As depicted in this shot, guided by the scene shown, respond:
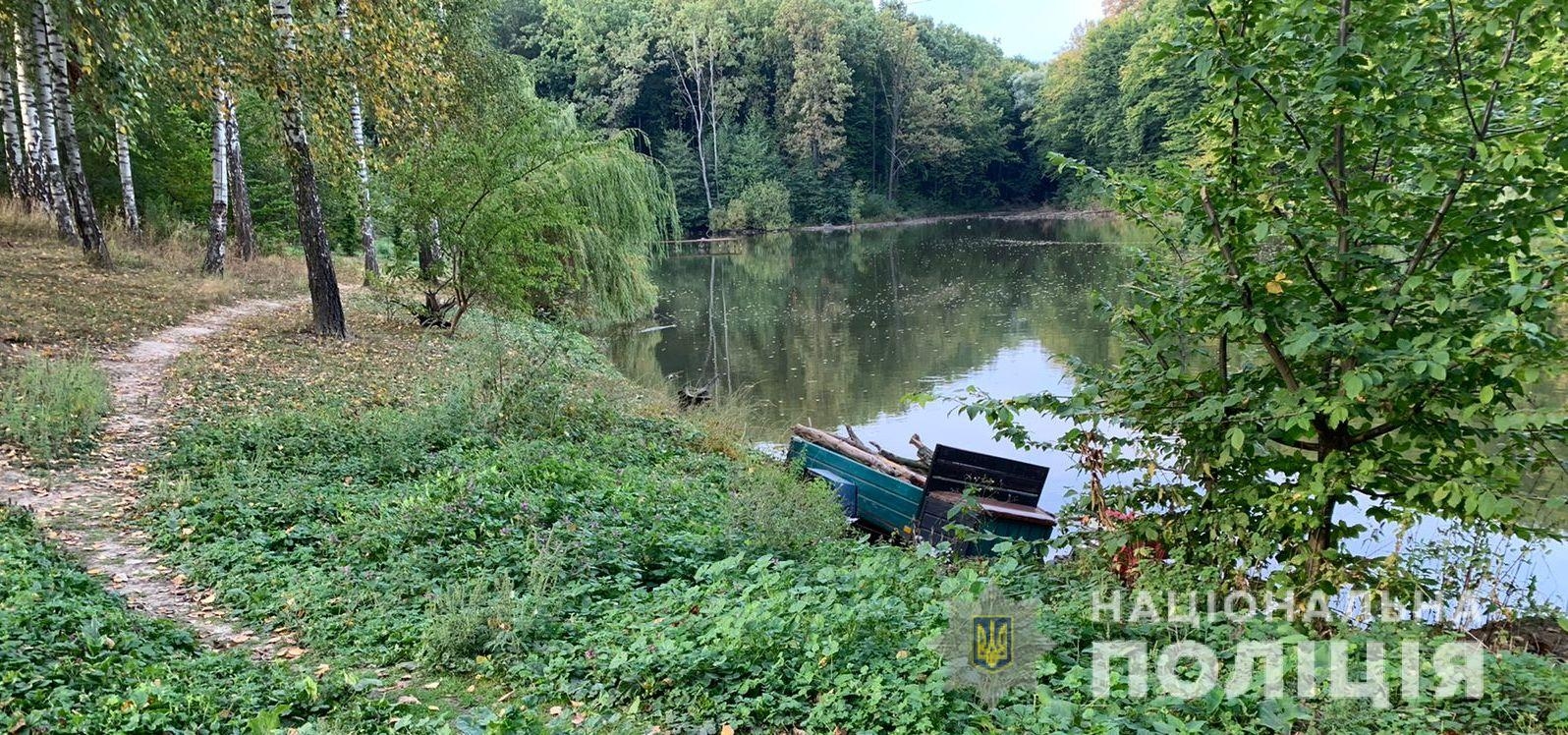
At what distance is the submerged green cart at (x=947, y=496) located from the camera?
841 centimetres

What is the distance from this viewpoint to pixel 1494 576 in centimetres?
502

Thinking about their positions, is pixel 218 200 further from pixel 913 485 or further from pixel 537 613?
pixel 537 613

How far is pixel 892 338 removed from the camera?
73.5 feet

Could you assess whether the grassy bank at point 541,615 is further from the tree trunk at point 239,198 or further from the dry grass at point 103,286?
the tree trunk at point 239,198

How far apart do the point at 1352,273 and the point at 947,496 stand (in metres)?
4.87

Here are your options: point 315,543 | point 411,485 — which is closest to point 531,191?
point 411,485

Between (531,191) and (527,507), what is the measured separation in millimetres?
9661

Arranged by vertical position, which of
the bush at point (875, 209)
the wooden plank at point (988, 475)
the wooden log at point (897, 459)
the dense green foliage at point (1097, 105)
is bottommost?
the wooden log at point (897, 459)

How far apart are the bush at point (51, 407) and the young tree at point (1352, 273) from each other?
7.54 metres

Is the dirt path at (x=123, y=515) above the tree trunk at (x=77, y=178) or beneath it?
beneath

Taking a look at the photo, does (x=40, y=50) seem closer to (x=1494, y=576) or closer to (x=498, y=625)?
(x=498, y=625)

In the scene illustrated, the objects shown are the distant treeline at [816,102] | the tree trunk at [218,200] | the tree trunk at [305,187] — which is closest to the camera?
the tree trunk at [305,187]

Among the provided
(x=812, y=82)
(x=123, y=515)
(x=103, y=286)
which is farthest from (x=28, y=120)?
(x=812, y=82)

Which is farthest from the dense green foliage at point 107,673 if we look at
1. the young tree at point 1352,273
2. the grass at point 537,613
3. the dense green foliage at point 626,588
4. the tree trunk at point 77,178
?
the tree trunk at point 77,178
